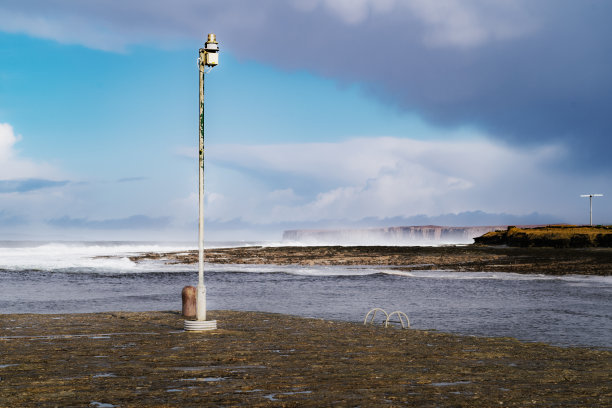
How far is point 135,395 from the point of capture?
8562mm

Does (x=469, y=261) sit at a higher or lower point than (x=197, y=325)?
lower

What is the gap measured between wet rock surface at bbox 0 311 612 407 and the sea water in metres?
4.56

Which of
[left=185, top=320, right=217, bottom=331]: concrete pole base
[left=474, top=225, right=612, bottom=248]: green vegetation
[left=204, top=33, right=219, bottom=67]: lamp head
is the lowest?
[left=185, top=320, right=217, bottom=331]: concrete pole base

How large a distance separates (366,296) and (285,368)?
19.8 m

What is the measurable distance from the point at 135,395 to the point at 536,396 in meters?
5.61

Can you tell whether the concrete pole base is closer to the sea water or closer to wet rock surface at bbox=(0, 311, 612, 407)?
wet rock surface at bbox=(0, 311, 612, 407)

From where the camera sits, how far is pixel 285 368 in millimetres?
10844

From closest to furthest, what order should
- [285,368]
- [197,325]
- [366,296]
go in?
[285,368], [197,325], [366,296]

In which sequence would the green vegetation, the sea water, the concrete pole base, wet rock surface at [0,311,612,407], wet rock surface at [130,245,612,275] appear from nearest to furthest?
wet rock surface at [0,311,612,407] → the concrete pole base → the sea water → wet rock surface at [130,245,612,275] → the green vegetation

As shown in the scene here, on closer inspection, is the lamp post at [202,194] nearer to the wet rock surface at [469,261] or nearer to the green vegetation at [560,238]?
the wet rock surface at [469,261]

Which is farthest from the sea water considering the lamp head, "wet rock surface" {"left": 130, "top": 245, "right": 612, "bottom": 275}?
the lamp head

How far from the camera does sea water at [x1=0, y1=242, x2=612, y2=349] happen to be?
67.7ft

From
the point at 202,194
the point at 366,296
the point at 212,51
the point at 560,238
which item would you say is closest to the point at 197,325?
the point at 202,194

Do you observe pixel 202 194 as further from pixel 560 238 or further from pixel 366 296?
pixel 560 238
